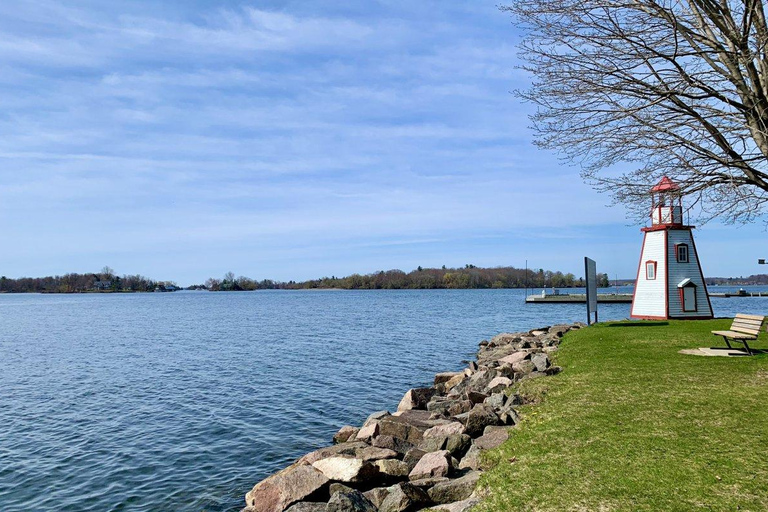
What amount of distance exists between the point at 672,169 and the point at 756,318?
8.25 metres

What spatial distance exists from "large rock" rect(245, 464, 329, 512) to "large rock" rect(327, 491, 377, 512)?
1.06 m

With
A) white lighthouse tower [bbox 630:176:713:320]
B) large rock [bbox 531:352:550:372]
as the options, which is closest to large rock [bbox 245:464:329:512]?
large rock [bbox 531:352:550:372]

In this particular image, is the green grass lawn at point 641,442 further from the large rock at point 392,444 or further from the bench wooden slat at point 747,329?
the large rock at point 392,444

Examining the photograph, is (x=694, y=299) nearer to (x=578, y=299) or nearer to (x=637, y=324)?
(x=637, y=324)

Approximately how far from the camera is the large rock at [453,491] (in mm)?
6602

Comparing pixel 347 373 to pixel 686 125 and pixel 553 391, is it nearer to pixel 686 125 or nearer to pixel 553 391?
pixel 553 391

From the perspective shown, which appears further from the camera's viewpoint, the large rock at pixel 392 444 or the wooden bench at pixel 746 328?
the wooden bench at pixel 746 328

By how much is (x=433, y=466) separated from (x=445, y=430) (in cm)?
218

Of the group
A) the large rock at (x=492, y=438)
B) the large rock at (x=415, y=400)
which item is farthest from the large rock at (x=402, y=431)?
the large rock at (x=415, y=400)

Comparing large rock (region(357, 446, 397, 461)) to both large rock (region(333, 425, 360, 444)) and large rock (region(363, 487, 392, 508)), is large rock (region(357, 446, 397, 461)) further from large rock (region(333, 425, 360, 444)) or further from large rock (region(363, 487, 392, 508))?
large rock (region(333, 425, 360, 444))

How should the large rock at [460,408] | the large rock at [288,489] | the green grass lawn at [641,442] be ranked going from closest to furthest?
the green grass lawn at [641,442] → the large rock at [288,489] → the large rock at [460,408]

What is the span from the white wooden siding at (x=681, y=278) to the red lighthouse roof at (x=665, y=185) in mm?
23721

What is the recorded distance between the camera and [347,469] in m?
8.14

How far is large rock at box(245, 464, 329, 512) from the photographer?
768 cm
